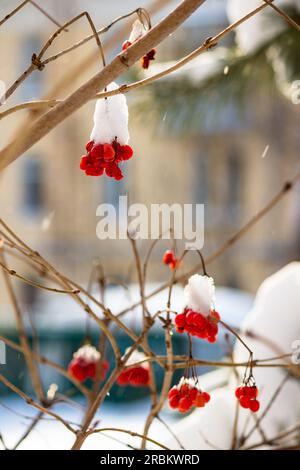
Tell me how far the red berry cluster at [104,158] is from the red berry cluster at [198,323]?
20 centimetres

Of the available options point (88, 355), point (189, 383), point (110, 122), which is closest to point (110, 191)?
point (88, 355)

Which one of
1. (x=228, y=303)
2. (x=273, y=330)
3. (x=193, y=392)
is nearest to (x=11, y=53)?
(x=228, y=303)

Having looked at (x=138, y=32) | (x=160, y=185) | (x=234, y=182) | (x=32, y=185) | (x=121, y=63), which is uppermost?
(x=234, y=182)

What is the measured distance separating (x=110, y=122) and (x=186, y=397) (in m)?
0.42

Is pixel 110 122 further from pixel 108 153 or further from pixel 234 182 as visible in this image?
pixel 234 182

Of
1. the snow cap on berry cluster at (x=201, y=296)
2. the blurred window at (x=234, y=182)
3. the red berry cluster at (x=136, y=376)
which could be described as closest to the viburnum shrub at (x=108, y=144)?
the snow cap on berry cluster at (x=201, y=296)

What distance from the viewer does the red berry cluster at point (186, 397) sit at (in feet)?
3.19

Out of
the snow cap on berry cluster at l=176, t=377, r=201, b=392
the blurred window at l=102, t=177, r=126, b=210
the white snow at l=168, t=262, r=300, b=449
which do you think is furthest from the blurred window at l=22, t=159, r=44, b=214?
the snow cap on berry cluster at l=176, t=377, r=201, b=392

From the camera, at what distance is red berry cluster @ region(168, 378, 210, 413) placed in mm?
973

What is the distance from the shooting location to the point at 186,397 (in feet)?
3.22

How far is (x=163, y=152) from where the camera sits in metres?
9.58

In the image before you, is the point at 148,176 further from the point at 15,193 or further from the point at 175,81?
the point at 175,81

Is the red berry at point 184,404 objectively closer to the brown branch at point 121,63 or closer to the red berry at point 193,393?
the red berry at point 193,393

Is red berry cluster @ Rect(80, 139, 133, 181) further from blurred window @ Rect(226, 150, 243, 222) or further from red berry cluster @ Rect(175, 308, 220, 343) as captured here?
blurred window @ Rect(226, 150, 243, 222)
